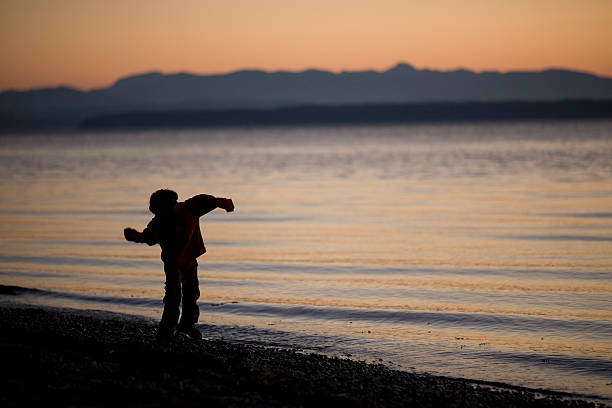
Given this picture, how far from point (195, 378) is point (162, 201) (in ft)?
7.11

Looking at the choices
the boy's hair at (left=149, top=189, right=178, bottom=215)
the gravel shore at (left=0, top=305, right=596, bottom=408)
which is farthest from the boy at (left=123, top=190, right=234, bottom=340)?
the gravel shore at (left=0, top=305, right=596, bottom=408)

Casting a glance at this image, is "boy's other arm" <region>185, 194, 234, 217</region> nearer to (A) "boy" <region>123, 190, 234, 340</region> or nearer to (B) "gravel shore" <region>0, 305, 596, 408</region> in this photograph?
(A) "boy" <region>123, 190, 234, 340</region>

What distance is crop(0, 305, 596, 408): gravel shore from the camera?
621 centimetres

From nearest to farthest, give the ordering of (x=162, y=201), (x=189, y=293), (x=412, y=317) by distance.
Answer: (x=162, y=201) → (x=189, y=293) → (x=412, y=317)

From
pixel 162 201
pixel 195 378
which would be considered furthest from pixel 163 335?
pixel 195 378

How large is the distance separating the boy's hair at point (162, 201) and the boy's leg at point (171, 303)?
25.8 inches

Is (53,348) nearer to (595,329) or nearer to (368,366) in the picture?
(368,366)

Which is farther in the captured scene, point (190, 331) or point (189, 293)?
point (190, 331)

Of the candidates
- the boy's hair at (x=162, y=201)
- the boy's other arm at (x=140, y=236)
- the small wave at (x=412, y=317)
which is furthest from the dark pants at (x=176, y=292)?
the small wave at (x=412, y=317)

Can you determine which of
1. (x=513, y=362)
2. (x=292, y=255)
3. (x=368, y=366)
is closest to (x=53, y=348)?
(x=368, y=366)

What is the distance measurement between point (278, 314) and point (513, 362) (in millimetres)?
3951

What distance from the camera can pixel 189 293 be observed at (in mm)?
8812

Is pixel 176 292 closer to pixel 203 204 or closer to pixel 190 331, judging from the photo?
pixel 190 331

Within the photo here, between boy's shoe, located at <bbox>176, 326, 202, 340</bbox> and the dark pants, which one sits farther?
boy's shoe, located at <bbox>176, 326, 202, 340</bbox>
